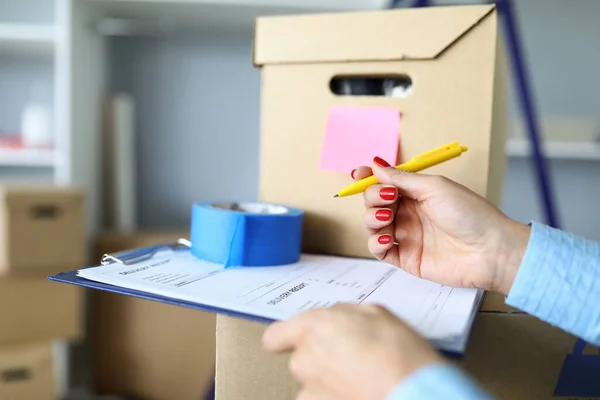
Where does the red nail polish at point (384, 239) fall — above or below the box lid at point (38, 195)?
above

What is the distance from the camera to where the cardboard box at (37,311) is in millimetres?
1025

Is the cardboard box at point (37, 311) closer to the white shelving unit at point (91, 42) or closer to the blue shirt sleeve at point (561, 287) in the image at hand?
the white shelving unit at point (91, 42)

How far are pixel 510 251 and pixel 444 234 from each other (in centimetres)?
7

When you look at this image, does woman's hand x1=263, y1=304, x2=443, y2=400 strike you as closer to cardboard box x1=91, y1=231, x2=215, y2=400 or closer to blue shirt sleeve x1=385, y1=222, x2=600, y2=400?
blue shirt sleeve x1=385, y1=222, x2=600, y2=400

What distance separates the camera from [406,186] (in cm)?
48

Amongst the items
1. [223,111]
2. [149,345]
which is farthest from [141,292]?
[223,111]

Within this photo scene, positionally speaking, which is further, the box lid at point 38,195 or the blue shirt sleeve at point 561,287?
the box lid at point 38,195

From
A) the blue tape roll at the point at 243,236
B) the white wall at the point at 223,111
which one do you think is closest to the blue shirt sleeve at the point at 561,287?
the blue tape roll at the point at 243,236

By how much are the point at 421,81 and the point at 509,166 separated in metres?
0.93

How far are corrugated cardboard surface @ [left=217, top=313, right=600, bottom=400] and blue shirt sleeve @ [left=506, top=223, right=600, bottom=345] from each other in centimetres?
3

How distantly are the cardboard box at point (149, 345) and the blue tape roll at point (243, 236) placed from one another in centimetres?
66

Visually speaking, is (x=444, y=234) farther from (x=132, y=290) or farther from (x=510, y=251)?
(x=132, y=290)

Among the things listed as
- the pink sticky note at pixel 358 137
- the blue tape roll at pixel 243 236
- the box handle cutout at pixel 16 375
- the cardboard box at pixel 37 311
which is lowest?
the box handle cutout at pixel 16 375

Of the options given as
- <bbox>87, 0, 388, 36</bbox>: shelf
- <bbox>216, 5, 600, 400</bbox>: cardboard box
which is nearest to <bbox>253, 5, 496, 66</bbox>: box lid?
<bbox>216, 5, 600, 400</bbox>: cardboard box
